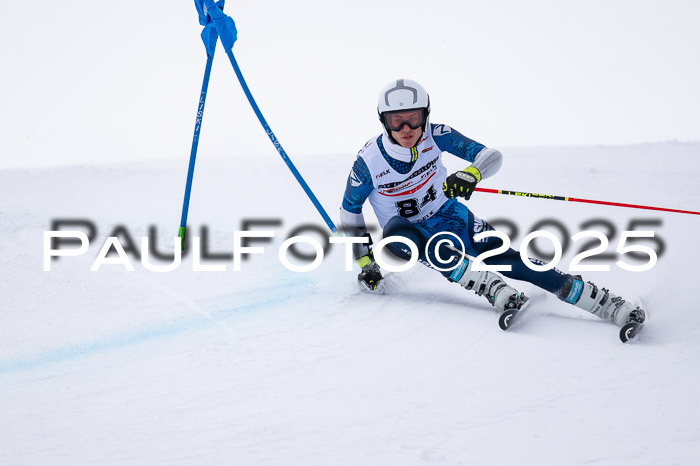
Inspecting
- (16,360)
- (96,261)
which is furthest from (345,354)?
(96,261)

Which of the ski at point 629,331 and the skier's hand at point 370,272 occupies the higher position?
the skier's hand at point 370,272

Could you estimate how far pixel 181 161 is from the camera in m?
10.2

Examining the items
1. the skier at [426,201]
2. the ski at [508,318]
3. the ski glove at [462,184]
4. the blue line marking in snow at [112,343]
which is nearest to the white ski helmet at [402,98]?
the skier at [426,201]

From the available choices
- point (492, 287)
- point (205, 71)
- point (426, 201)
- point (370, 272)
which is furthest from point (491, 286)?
point (205, 71)

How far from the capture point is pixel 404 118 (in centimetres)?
367

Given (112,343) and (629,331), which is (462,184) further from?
(112,343)

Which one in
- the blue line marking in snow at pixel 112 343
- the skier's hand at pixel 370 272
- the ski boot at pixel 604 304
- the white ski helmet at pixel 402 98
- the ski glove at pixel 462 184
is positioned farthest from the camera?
the skier's hand at pixel 370 272

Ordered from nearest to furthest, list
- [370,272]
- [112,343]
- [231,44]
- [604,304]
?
[112,343] < [604,304] < [370,272] < [231,44]

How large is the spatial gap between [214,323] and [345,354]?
3.08 ft

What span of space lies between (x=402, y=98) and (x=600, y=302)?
1624mm

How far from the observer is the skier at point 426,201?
3.52m

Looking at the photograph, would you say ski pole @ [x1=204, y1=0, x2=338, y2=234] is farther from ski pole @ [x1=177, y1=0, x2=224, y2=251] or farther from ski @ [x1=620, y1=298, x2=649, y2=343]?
ski @ [x1=620, y1=298, x2=649, y2=343]

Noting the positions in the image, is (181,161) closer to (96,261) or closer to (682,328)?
(96,261)

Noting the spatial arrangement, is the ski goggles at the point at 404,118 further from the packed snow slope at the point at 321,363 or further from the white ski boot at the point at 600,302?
the white ski boot at the point at 600,302
